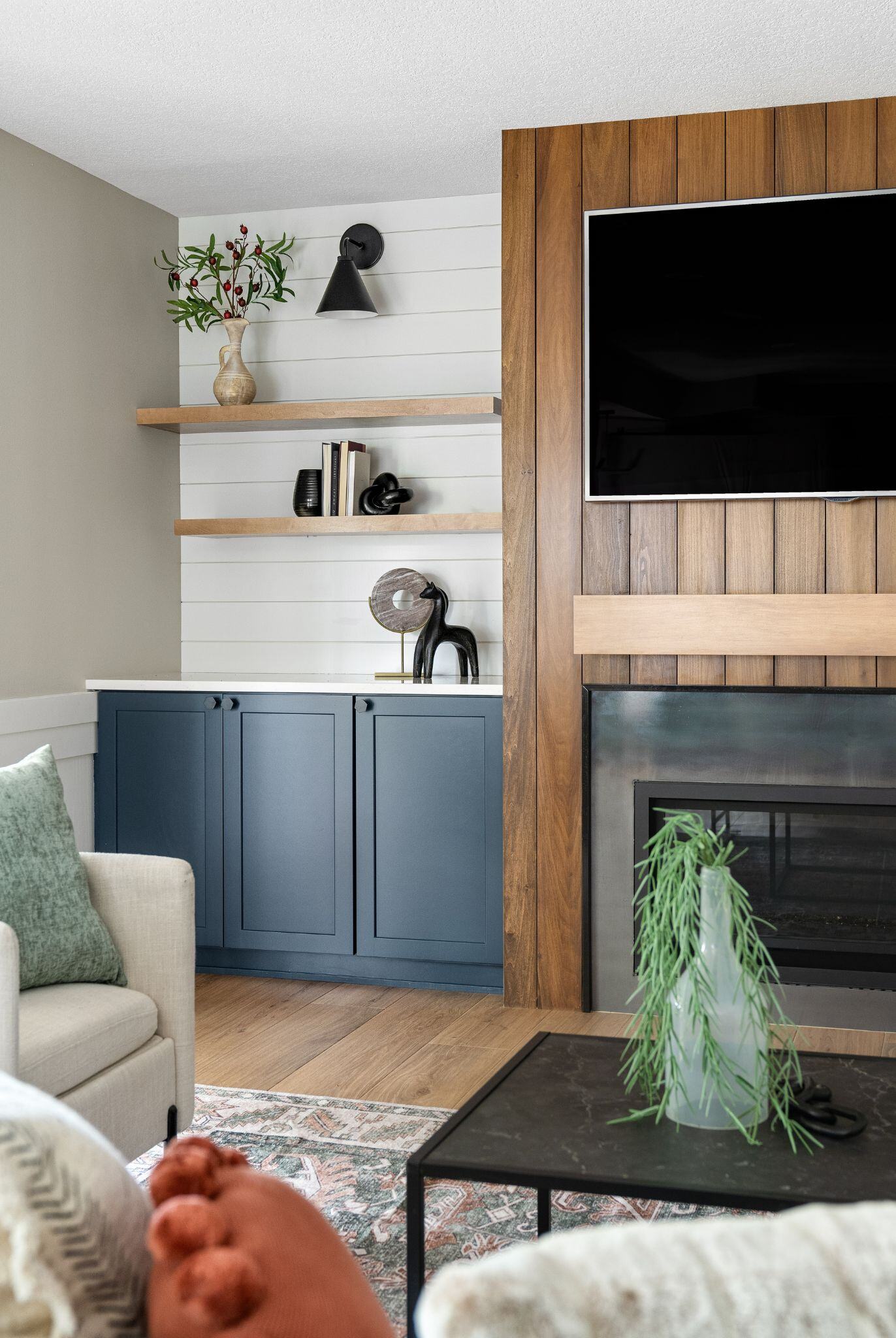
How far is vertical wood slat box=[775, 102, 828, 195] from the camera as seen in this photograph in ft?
11.6

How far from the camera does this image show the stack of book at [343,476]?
14.1 ft

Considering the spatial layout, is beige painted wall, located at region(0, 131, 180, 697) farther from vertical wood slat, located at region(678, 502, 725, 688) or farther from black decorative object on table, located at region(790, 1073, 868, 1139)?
black decorative object on table, located at region(790, 1073, 868, 1139)

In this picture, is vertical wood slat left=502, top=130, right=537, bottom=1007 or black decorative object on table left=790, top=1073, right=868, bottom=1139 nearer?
black decorative object on table left=790, top=1073, right=868, bottom=1139

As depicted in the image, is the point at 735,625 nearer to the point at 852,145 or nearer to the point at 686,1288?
the point at 852,145

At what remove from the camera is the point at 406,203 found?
447cm

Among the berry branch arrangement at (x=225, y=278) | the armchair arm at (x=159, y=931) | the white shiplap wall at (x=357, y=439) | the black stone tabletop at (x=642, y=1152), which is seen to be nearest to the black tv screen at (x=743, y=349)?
the white shiplap wall at (x=357, y=439)

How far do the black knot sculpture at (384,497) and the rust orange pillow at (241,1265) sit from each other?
3580 mm

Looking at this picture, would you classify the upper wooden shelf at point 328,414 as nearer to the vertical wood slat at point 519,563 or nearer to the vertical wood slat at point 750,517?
the vertical wood slat at point 519,563

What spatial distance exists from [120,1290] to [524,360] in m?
3.32

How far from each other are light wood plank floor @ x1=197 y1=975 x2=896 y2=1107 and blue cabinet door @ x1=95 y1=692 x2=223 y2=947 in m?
0.38

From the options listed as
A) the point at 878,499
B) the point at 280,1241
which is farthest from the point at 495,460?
the point at 280,1241

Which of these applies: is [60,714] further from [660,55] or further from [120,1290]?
[120,1290]

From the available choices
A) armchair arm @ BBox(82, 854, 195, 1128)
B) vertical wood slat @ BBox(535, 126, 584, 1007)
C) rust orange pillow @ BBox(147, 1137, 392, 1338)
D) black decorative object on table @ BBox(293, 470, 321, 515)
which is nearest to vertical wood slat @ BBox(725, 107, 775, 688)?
vertical wood slat @ BBox(535, 126, 584, 1007)

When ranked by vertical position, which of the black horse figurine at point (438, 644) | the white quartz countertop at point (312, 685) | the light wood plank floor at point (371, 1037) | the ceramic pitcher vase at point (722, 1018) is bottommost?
the light wood plank floor at point (371, 1037)
